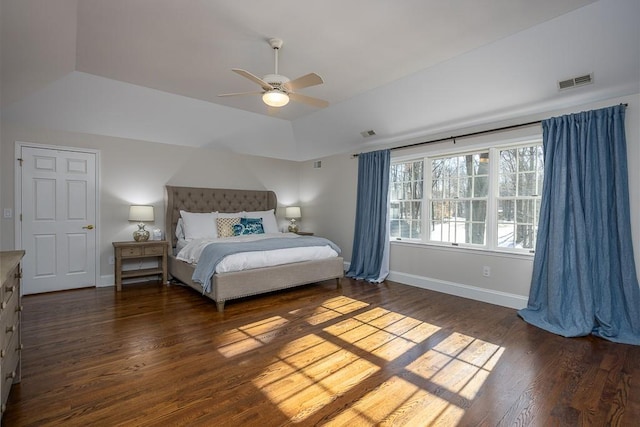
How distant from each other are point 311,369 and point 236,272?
1.75 meters

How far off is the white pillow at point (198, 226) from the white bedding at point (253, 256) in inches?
7.8

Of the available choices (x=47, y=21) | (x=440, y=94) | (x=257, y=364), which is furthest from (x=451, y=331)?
(x=47, y=21)

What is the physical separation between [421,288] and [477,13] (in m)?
3.46

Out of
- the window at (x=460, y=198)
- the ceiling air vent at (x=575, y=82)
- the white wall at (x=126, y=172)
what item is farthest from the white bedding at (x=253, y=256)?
the ceiling air vent at (x=575, y=82)

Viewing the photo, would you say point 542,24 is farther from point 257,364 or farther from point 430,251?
point 257,364

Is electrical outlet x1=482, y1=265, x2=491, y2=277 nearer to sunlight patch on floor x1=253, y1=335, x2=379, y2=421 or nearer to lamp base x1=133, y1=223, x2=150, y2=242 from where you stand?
sunlight patch on floor x1=253, y1=335, x2=379, y2=421

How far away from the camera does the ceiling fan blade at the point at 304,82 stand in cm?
270

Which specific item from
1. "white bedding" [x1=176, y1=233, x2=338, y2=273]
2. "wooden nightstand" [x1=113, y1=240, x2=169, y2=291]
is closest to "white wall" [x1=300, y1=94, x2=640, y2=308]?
"white bedding" [x1=176, y1=233, x2=338, y2=273]

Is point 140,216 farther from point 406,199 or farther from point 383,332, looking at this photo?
point 406,199

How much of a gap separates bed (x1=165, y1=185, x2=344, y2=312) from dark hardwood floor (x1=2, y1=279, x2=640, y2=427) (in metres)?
0.28

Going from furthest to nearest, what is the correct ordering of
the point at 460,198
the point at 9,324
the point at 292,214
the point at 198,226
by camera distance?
the point at 292,214
the point at 198,226
the point at 460,198
the point at 9,324

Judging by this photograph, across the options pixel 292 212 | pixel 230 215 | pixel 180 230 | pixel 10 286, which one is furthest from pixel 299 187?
pixel 10 286

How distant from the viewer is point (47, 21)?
2.52 m

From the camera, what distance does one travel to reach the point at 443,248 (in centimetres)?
448
